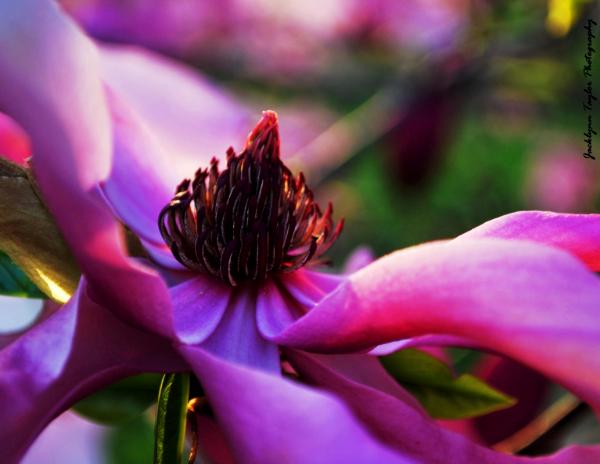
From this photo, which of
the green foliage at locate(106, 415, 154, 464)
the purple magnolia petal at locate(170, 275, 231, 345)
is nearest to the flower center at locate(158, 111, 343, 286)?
the purple magnolia petal at locate(170, 275, 231, 345)

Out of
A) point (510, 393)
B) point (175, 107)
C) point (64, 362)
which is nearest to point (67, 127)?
point (64, 362)

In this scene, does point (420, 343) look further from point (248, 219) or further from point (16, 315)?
point (16, 315)

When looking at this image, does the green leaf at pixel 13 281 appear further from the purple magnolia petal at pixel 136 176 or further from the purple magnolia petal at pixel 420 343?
the purple magnolia petal at pixel 420 343

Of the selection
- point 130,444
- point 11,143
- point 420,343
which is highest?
point 11,143

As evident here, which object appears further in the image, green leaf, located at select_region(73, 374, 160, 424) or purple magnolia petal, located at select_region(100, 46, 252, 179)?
purple magnolia petal, located at select_region(100, 46, 252, 179)

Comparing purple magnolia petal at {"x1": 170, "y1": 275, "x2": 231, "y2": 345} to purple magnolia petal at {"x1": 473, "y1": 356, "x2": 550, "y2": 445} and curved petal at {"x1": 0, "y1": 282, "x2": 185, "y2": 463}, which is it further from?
purple magnolia petal at {"x1": 473, "y1": 356, "x2": 550, "y2": 445}

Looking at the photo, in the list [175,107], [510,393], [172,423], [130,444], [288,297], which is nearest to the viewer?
[172,423]

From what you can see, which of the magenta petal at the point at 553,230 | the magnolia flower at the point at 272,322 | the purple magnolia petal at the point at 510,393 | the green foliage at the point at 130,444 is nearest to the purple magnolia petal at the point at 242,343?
the magnolia flower at the point at 272,322
